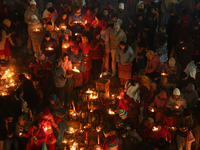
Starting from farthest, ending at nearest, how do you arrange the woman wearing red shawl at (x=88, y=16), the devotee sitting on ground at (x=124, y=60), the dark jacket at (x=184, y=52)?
1. the woman wearing red shawl at (x=88, y=16)
2. the dark jacket at (x=184, y=52)
3. the devotee sitting on ground at (x=124, y=60)

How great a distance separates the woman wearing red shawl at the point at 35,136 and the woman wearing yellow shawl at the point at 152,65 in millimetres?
3822

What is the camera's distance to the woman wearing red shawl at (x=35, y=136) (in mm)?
7230

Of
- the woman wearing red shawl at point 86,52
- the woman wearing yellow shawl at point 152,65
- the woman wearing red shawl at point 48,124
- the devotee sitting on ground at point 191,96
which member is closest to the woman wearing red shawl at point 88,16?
the woman wearing red shawl at point 86,52

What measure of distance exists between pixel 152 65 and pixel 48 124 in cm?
382

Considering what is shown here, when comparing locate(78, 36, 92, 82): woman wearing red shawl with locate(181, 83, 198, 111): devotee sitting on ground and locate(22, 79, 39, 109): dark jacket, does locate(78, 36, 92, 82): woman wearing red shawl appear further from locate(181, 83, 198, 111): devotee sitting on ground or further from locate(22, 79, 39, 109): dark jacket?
locate(181, 83, 198, 111): devotee sitting on ground

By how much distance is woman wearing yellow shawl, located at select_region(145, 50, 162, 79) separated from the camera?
887cm

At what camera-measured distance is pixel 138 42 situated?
9.27 metres

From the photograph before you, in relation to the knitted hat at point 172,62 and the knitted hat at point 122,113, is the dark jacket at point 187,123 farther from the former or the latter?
the knitted hat at point 172,62

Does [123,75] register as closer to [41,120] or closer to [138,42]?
[138,42]

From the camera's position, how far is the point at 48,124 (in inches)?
291

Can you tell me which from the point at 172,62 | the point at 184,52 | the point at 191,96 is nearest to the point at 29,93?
the point at 172,62

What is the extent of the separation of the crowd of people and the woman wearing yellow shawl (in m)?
0.03

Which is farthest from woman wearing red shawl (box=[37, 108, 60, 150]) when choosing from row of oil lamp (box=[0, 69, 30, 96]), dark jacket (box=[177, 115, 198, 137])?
dark jacket (box=[177, 115, 198, 137])

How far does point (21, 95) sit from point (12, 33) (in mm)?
3296
